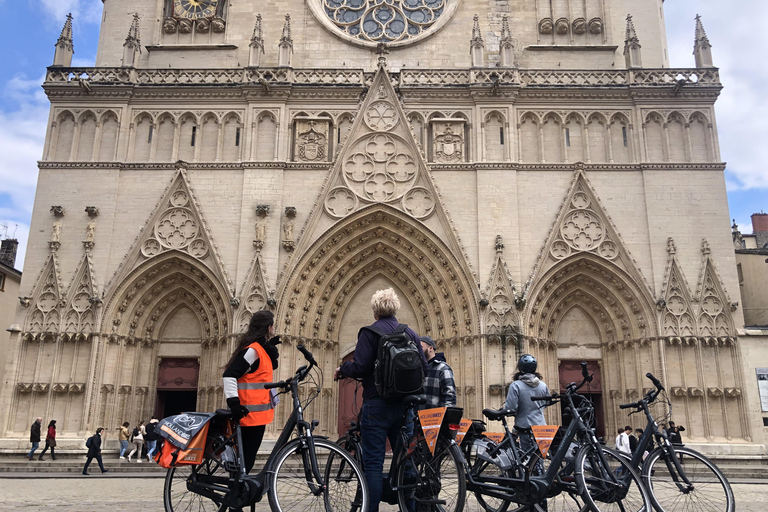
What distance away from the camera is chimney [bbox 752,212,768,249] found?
30.8 meters

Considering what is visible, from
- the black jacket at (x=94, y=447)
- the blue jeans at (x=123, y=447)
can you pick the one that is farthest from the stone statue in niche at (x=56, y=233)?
the black jacket at (x=94, y=447)

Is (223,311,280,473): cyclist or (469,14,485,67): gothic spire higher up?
Result: (469,14,485,67): gothic spire

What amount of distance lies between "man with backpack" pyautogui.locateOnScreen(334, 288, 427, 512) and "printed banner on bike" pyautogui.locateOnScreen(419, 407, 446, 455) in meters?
0.22

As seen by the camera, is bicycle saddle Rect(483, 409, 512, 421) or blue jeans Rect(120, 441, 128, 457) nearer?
bicycle saddle Rect(483, 409, 512, 421)

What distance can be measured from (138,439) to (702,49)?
21882mm

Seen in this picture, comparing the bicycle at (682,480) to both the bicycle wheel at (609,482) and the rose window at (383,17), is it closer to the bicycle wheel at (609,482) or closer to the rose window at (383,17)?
the bicycle wheel at (609,482)

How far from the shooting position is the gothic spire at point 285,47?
70.5 feet

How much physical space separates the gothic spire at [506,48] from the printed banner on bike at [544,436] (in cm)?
1715

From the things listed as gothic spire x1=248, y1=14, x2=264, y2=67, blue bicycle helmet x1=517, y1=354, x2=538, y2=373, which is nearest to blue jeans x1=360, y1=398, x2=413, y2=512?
blue bicycle helmet x1=517, y1=354, x2=538, y2=373

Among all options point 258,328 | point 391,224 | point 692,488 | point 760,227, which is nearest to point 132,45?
point 391,224

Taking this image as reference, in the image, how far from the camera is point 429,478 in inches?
211

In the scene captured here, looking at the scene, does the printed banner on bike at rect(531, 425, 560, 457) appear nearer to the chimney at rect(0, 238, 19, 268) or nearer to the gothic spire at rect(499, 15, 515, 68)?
the gothic spire at rect(499, 15, 515, 68)

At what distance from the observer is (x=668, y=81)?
830 inches

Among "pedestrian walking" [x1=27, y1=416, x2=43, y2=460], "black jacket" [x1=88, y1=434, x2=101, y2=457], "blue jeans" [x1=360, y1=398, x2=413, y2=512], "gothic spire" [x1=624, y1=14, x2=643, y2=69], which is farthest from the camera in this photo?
"gothic spire" [x1=624, y1=14, x2=643, y2=69]
